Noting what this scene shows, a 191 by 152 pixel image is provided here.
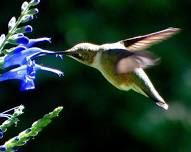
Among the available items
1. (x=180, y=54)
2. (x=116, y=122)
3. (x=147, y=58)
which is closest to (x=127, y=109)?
(x=116, y=122)

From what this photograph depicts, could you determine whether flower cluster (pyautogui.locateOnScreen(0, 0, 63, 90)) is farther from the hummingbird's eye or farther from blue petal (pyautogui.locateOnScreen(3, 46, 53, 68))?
the hummingbird's eye

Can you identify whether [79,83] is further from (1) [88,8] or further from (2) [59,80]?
(1) [88,8]

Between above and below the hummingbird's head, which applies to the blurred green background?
below

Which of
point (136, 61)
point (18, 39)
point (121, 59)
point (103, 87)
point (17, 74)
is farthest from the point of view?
point (103, 87)

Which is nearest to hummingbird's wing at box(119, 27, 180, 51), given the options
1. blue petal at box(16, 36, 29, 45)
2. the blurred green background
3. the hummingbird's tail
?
the hummingbird's tail

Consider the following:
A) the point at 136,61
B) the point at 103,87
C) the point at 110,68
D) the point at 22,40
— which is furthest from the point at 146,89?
the point at 103,87

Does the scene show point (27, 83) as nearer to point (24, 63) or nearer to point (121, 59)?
point (24, 63)

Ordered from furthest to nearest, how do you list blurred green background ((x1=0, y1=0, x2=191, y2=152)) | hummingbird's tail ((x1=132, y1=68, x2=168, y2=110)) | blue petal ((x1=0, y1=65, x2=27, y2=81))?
1. blurred green background ((x1=0, y1=0, x2=191, y2=152))
2. hummingbird's tail ((x1=132, y1=68, x2=168, y2=110))
3. blue petal ((x1=0, y1=65, x2=27, y2=81))
